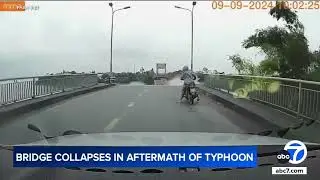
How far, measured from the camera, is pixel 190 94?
21859 millimetres

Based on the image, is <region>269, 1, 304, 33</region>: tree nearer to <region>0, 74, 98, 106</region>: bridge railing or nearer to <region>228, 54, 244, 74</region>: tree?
<region>228, 54, 244, 74</region>: tree

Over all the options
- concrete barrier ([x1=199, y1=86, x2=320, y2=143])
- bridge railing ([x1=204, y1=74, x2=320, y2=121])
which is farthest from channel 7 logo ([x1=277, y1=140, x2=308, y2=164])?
bridge railing ([x1=204, y1=74, x2=320, y2=121])

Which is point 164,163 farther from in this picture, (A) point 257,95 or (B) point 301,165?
(A) point 257,95

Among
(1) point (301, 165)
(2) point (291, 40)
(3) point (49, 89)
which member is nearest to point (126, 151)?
(1) point (301, 165)

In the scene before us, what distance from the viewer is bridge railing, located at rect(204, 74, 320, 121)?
486 inches

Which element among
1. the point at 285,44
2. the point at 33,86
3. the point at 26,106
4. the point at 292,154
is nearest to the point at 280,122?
the point at 292,154

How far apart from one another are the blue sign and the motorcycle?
52.9 ft

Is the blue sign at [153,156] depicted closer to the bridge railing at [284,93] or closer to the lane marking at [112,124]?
the bridge railing at [284,93]

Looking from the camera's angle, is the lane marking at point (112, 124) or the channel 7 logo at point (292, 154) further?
the lane marking at point (112, 124)

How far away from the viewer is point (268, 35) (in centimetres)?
4744

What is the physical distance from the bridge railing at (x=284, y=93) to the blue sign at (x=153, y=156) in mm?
6867

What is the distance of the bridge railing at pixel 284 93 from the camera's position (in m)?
12.3

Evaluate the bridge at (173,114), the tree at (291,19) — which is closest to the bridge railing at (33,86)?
the bridge at (173,114)

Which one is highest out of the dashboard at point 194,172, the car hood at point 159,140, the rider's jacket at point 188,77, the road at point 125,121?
the rider's jacket at point 188,77
